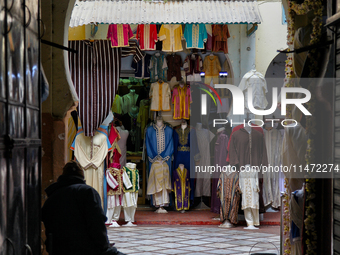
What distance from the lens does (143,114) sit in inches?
451

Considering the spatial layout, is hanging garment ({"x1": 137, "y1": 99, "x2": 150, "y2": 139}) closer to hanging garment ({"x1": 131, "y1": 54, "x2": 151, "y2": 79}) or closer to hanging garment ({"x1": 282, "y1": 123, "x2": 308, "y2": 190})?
hanging garment ({"x1": 131, "y1": 54, "x2": 151, "y2": 79})

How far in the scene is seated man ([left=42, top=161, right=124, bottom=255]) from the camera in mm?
3992

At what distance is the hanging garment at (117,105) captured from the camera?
11383mm

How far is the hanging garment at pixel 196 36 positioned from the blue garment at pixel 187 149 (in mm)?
1956

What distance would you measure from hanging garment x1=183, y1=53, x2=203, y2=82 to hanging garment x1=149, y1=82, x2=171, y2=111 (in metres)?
0.57

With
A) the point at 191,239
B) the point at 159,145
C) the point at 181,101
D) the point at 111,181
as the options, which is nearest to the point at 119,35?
the point at 181,101

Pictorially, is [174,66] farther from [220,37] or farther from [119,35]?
[119,35]

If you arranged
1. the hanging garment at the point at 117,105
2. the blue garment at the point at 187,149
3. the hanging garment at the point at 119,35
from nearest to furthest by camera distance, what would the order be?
the hanging garment at the point at 119,35 < the blue garment at the point at 187,149 < the hanging garment at the point at 117,105

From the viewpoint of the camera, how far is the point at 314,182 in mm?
4457

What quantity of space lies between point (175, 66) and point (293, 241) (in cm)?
667

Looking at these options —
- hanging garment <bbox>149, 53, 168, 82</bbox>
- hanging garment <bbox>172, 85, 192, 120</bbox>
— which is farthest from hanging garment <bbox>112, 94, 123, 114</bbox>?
hanging garment <bbox>172, 85, 192, 120</bbox>

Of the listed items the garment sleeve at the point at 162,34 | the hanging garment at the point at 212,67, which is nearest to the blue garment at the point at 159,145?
the hanging garment at the point at 212,67

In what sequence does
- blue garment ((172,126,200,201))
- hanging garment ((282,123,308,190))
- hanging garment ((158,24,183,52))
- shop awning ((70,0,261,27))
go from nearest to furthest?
hanging garment ((282,123,308,190)), shop awning ((70,0,261,27)), hanging garment ((158,24,183,52)), blue garment ((172,126,200,201))

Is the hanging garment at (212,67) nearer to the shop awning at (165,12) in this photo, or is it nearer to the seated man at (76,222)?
the shop awning at (165,12)
